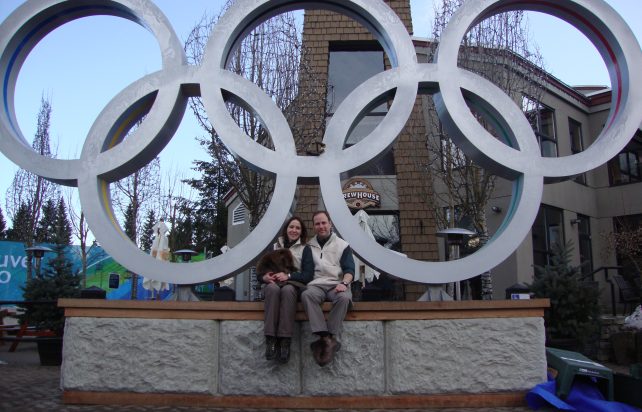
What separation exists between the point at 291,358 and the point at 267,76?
8.38 meters

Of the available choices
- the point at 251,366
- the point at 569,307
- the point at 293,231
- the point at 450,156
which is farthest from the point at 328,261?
the point at 450,156

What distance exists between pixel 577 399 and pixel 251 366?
9.98 feet

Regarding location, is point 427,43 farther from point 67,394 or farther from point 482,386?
point 67,394

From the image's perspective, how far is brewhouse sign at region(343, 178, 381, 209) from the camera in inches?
508

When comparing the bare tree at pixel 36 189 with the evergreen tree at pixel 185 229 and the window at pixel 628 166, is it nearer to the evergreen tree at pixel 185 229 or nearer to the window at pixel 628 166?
the evergreen tree at pixel 185 229

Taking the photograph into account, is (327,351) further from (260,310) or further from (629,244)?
(629,244)

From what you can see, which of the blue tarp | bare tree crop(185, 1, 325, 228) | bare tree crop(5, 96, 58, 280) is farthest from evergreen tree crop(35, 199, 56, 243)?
the blue tarp

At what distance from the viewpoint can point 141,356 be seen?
5.10 meters

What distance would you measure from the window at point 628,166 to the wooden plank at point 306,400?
1463 centimetres

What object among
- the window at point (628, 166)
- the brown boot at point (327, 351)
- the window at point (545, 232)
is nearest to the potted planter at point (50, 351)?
the brown boot at point (327, 351)

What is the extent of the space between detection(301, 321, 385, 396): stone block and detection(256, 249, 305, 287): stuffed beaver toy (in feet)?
1.91

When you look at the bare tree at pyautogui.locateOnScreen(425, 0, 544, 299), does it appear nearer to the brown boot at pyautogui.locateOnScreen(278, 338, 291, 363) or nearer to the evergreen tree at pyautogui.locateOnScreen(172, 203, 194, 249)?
the brown boot at pyautogui.locateOnScreen(278, 338, 291, 363)

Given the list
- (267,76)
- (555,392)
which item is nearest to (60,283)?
(267,76)

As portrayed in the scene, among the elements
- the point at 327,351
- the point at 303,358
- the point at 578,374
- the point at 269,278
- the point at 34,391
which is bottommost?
the point at 34,391
